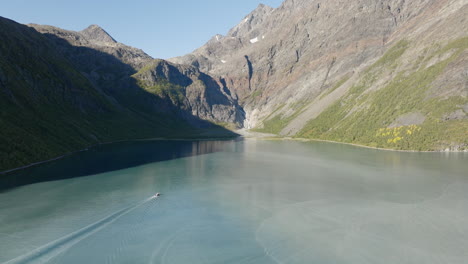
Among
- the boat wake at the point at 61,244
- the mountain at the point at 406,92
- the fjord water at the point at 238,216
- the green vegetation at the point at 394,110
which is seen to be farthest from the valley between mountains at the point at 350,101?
the boat wake at the point at 61,244

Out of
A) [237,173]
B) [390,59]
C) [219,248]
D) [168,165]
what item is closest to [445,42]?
[390,59]

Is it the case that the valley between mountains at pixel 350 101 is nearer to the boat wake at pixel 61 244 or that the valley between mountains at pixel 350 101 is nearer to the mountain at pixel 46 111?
the mountain at pixel 46 111

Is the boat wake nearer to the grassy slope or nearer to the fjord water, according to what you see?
the fjord water

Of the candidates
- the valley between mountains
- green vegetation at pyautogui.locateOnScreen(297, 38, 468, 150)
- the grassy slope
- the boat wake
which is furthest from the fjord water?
the grassy slope

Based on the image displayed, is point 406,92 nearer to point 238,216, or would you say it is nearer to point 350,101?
point 350,101

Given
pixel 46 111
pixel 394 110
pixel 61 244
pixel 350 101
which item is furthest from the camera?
pixel 350 101


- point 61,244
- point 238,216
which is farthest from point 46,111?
point 238,216
